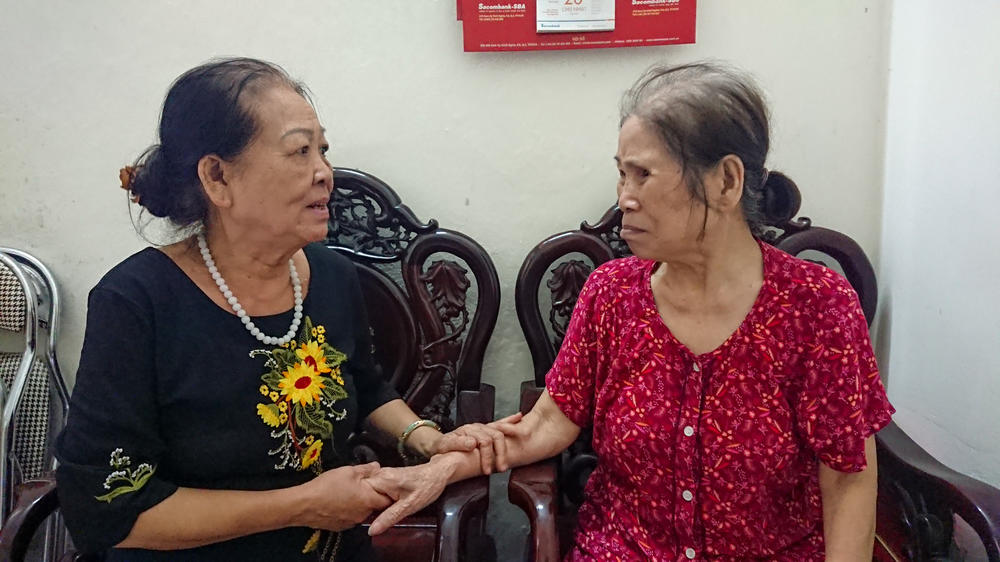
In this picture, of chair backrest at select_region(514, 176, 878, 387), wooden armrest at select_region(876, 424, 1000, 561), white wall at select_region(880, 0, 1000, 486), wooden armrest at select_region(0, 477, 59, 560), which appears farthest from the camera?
chair backrest at select_region(514, 176, 878, 387)

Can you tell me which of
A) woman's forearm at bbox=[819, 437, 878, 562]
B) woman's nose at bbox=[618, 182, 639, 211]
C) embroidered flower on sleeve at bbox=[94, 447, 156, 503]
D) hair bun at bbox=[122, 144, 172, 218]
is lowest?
woman's forearm at bbox=[819, 437, 878, 562]

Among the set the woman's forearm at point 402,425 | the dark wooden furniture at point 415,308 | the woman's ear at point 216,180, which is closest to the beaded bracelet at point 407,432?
the woman's forearm at point 402,425

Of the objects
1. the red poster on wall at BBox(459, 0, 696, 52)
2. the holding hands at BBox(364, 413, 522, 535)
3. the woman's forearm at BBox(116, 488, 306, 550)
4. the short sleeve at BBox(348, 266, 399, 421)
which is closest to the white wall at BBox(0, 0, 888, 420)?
the red poster on wall at BBox(459, 0, 696, 52)

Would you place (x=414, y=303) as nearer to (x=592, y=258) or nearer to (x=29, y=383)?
(x=592, y=258)

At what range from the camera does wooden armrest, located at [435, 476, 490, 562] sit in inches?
45.4

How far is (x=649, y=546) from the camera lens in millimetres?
1268

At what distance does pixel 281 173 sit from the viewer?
1240 millimetres

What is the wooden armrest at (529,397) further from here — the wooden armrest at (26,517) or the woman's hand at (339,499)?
the wooden armrest at (26,517)

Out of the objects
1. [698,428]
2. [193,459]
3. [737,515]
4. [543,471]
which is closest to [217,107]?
[193,459]

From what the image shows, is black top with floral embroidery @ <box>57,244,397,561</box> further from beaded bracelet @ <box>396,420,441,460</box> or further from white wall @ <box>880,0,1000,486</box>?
Result: white wall @ <box>880,0,1000,486</box>

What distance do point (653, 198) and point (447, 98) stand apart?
0.76m

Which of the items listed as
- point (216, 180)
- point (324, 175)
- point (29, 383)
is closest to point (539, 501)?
point (324, 175)

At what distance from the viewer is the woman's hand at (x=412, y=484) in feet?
4.19

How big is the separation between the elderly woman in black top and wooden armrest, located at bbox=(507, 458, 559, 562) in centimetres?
28
